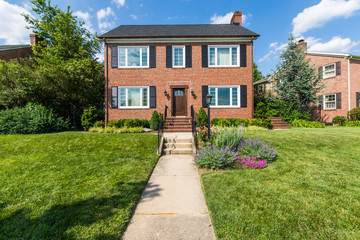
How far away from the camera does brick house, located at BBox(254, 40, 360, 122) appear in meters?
13.4

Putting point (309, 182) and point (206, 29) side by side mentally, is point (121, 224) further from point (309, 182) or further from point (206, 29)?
point (206, 29)

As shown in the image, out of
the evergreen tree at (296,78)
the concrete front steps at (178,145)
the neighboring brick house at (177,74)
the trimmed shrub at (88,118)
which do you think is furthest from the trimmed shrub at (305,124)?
the trimmed shrub at (88,118)

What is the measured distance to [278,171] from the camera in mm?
3898

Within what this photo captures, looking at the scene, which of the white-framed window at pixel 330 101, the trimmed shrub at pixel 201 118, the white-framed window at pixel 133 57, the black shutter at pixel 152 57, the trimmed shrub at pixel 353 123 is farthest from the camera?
the white-framed window at pixel 330 101

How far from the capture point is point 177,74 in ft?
36.3

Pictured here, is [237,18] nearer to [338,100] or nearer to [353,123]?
[338,100]

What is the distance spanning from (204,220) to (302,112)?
1398cm

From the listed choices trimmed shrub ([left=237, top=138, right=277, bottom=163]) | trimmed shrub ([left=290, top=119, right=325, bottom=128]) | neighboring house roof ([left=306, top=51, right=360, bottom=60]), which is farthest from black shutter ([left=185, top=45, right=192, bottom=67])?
neighboring house roof ([left=306, top=51, right=360, bottom=60])

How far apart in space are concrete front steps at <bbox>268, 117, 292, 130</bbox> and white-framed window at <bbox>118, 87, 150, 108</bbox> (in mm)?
9505

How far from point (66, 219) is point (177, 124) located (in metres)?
7.68

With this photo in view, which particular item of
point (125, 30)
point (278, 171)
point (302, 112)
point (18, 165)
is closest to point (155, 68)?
point (125, 30)

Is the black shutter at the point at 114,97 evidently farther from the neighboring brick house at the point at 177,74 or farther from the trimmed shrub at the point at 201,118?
the trimmed shrub at the point at 201,118

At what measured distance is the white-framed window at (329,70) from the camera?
1444cm

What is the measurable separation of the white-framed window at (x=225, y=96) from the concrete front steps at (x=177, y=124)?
2.63 m
